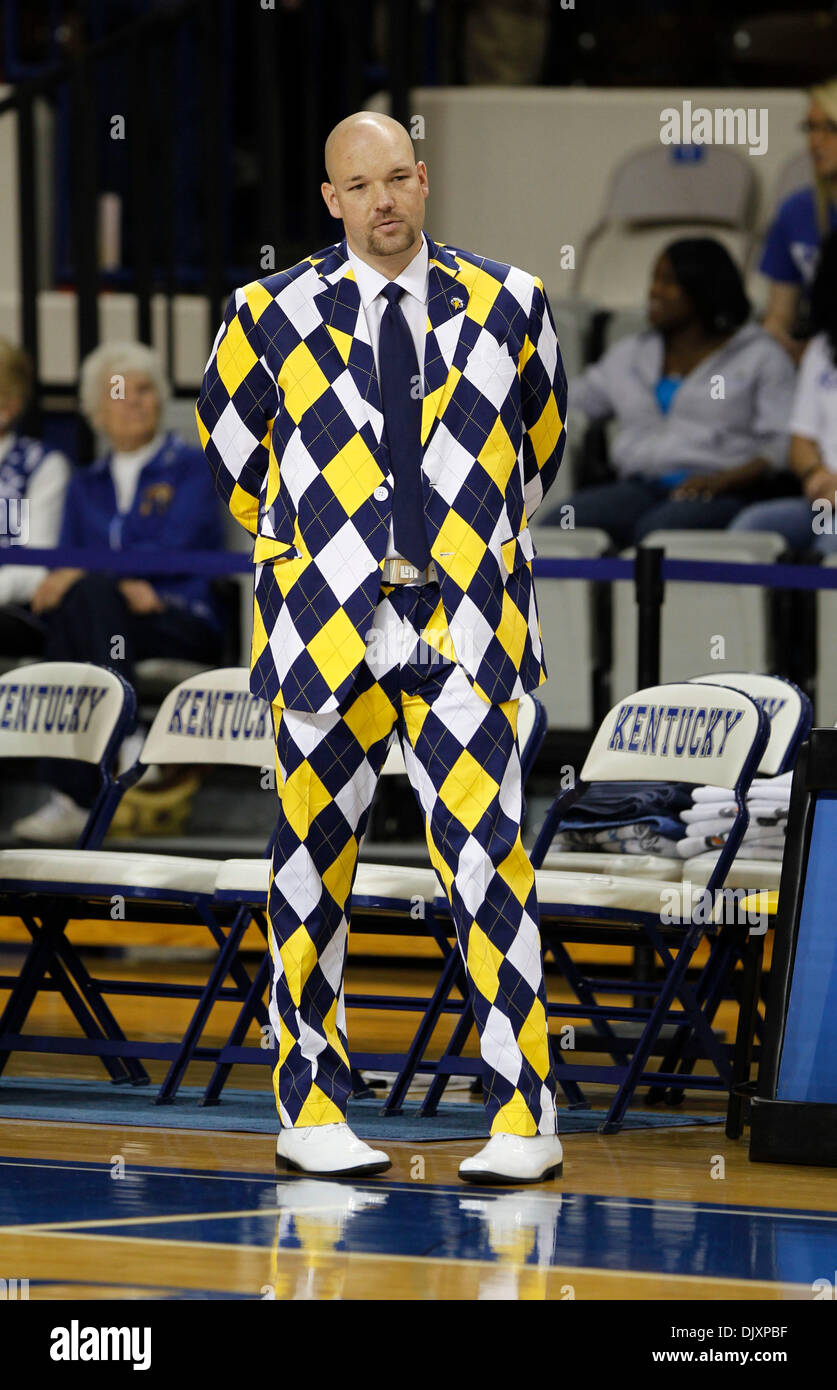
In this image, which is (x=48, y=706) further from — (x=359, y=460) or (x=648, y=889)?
(x=359, y=460)

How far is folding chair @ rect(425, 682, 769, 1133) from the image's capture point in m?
4.50

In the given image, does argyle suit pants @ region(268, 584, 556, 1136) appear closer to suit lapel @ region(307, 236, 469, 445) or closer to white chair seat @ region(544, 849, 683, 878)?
suit lapel @ region(307, 236, 469, 445)

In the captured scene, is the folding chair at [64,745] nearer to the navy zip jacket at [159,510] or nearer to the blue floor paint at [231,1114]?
the blue floor paint at [231,1114]

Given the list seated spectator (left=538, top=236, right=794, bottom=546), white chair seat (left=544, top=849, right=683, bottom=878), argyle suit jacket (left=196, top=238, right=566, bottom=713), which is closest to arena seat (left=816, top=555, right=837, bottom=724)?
seated spectator (left=538, top=236, right=794, bottom=546)

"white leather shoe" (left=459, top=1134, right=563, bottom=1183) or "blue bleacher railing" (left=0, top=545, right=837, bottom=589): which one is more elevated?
"blue bleacher railing" (left=0, top=545, right=837, bottom=589)

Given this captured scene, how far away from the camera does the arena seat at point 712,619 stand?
6.68 metres

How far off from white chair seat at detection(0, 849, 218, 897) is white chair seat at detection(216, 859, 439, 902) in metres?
0.20

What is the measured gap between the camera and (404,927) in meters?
4.84

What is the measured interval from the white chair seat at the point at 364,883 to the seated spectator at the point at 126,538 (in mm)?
2431

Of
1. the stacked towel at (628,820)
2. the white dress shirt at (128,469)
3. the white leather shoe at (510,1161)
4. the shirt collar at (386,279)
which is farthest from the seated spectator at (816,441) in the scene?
the white leather shoe at (510,1161)

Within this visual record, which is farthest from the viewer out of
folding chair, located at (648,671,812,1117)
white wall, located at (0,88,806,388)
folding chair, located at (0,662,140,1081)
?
white wall, located at (0,88,806,388)

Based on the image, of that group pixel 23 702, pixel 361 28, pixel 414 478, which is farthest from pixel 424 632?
pixel 361 28

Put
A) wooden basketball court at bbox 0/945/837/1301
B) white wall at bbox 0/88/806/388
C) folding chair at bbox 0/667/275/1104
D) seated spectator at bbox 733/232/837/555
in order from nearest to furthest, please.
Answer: wooden basketball court at bbox 0/945/837/1301 < folding chair at bbox 0/667/275/1104 < seated spectator at bbox 733/232/837/555 < white wall at bbox 0/88/806/388
